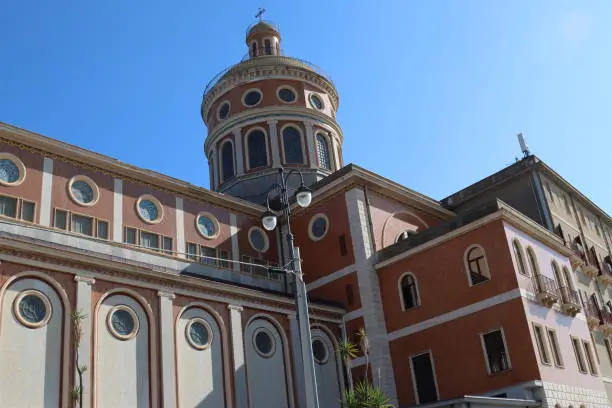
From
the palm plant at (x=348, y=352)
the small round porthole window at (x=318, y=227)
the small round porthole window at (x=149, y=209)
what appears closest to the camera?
the palm plant at (x=348, y=352)

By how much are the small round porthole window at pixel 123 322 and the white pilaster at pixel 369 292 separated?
1011 cm

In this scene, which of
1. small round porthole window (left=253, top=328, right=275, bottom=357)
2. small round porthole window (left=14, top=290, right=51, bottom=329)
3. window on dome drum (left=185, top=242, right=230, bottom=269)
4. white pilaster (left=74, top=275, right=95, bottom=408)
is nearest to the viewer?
small round porthole window (left=14, top=290, right=51, bottom=329)

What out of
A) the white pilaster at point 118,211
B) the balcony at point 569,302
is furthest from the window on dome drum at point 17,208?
the balcony at point 569,302

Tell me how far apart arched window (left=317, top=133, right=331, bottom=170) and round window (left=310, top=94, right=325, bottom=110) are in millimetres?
2088

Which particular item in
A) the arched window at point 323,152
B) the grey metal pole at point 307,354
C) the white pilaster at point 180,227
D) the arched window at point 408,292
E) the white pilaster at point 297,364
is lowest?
the grey metal pole at point 307,354

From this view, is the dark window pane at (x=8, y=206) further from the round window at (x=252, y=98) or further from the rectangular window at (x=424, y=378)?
the round window at (x=252, y=98)

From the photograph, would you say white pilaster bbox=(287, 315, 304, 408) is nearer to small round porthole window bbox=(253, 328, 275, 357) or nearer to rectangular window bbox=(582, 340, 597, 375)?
small round porthole window bbox=(253, 328, 275, 357)

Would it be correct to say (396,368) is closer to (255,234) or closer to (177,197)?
(255,234)

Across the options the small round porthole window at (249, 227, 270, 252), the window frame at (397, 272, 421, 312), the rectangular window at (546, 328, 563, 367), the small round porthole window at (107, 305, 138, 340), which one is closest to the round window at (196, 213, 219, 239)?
the small round porthole window at (249, 227, 270, 252)

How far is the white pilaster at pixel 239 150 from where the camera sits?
3903 cm

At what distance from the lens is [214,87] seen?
42.1 m

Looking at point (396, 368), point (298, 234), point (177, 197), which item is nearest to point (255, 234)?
point (298, 234)

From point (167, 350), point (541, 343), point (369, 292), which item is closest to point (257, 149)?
point (369, 292)

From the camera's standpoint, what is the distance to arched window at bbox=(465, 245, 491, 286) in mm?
26641
